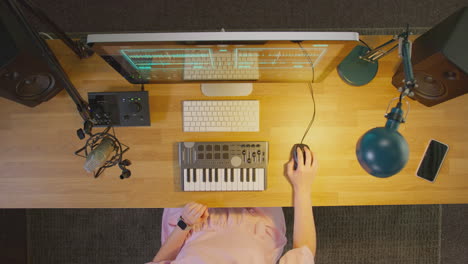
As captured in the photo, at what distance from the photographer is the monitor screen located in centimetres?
83

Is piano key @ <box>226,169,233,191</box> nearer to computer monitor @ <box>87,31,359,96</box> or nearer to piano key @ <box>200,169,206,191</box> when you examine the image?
piano key @ <box>200,169,206,191</box>

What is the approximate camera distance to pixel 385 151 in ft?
2.92

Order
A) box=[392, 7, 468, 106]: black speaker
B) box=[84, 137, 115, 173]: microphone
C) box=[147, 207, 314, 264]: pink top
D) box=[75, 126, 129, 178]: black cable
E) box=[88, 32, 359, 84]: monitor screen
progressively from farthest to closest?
box=[75, 126, 129, 178]: black cable → box=[147, 207, 314, 264]: pink top → box=[84, 137, 115, 173]: microphone → box=[392, 7, 468, 106]: black speaker → box=[88, 32, 359, 84]: monitor screen

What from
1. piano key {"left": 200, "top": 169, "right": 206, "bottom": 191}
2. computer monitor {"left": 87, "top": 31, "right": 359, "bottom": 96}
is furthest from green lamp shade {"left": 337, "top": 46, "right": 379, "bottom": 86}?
piano key {"left": 200, "top": 169, "right": 206, "bottom": 191}

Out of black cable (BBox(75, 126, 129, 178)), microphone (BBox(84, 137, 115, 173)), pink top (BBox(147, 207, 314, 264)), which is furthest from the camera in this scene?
black cable (BBox(75, 126, 129, 178))

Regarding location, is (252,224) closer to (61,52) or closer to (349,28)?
(61,52)

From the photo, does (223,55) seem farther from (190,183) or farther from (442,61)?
(442,61)

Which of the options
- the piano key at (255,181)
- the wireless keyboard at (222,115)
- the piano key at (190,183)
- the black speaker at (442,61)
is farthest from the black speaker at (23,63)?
the black speaker at (442,61)

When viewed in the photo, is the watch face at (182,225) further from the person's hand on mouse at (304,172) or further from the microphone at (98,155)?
the person's hand on mouse at (304,172)

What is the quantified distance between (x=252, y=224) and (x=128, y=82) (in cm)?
96

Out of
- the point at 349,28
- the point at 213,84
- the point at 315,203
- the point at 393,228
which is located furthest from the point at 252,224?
the point at 349,28

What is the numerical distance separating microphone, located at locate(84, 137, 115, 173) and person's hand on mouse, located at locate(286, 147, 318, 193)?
849 millimetres

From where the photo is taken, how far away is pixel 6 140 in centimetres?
141

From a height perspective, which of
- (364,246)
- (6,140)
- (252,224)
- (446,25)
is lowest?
(364,246)
